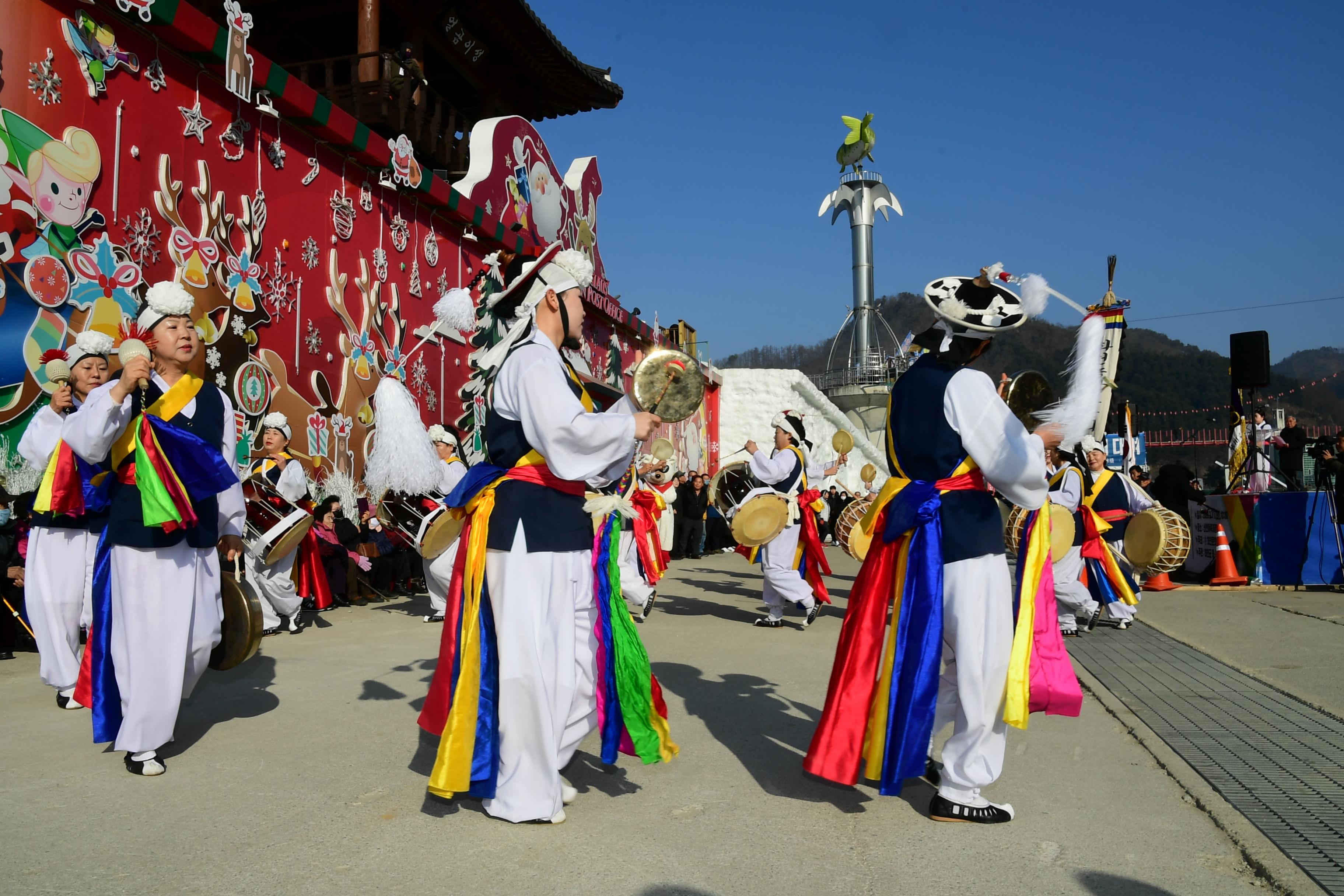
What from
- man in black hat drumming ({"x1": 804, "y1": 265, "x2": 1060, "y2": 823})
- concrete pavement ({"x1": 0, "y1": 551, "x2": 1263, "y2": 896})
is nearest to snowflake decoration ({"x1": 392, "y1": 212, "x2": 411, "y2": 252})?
concrete pavement ({"x1": 0, "y1": 551, "x2": 1263, "y2": 896})

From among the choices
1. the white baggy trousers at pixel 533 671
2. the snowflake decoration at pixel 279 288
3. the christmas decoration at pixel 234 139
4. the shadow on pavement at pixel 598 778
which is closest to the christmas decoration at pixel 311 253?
the snowflake decoration at pixel 279 288

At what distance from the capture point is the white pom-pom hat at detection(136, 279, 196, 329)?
12.6 feet

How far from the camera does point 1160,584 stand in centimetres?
1148

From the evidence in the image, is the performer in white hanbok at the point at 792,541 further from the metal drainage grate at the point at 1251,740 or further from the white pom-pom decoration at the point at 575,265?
the white pom-pom decoration at the point at 575,265

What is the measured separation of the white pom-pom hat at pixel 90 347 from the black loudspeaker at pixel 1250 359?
55.2 ft

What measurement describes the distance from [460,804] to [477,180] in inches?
413

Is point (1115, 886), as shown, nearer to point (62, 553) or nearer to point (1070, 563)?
point (62, 553)

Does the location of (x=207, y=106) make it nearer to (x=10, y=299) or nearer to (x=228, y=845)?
(x=10, y=299)

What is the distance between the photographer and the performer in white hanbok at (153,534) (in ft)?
12.2

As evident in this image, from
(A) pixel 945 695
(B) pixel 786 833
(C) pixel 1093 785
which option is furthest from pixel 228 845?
(C) pixel 1093 785

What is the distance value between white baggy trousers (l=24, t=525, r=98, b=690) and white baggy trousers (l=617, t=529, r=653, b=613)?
11.9 feet

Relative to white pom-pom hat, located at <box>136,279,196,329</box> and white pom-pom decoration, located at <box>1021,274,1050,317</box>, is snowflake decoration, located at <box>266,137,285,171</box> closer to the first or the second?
white pom-pom hat, located at <box>136,279,196,329</box>

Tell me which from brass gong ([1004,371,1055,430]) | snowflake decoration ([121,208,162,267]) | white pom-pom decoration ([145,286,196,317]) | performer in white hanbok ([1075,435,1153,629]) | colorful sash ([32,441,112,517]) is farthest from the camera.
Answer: performer in white hanbok ([1075,435,1153,629])

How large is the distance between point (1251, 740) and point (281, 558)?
6.36 metres
